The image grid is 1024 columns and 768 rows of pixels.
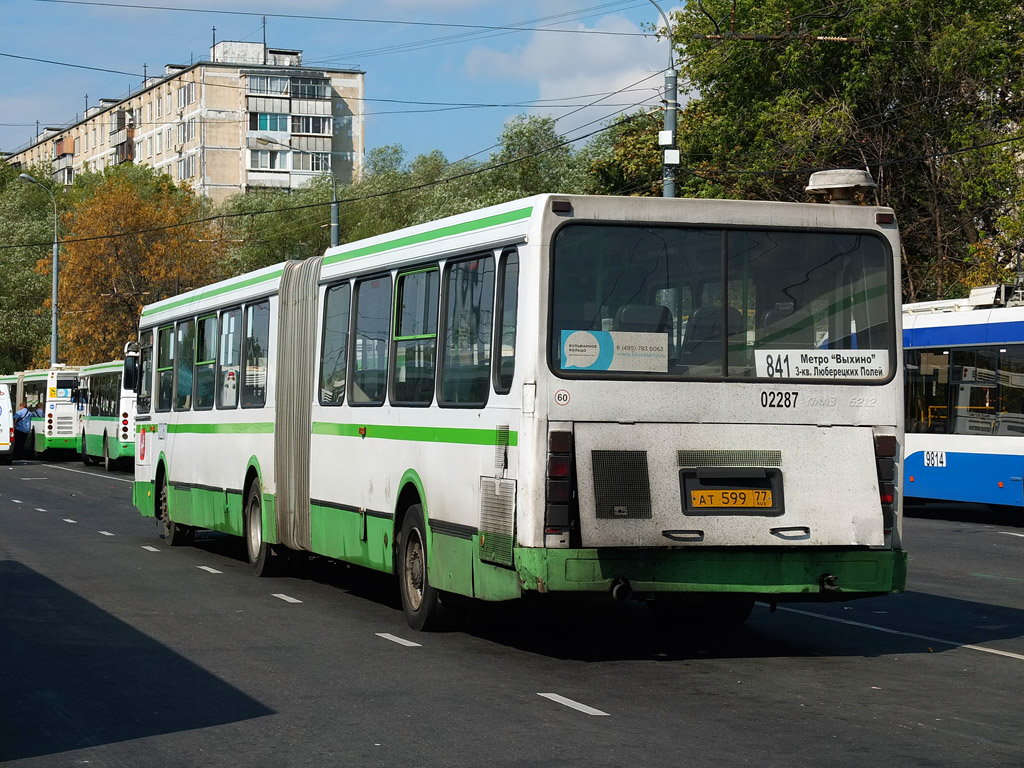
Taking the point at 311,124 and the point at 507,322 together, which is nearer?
the point at 507,322

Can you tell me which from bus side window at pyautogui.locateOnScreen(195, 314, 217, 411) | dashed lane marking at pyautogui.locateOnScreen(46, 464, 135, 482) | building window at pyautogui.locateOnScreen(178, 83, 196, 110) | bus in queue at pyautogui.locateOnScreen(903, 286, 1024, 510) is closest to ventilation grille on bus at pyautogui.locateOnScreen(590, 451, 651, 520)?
bus side window at pyautogui.locateOnScreen(195, 314, 217, 411)

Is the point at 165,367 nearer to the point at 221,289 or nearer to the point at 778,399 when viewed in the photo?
the point at 221,289

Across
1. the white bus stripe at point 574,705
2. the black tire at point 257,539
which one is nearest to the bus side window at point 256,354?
the black tire at point 257,539

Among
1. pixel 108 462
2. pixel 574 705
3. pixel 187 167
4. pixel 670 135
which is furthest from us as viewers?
pixel 187 167

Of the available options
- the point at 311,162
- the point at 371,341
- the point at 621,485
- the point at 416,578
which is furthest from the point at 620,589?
the point at 311,162

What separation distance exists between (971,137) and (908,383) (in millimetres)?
13584

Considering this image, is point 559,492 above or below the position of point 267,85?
below

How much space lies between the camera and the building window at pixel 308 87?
4402 inches

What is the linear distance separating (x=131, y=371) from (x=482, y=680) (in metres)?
12.5

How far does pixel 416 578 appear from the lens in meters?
11.8

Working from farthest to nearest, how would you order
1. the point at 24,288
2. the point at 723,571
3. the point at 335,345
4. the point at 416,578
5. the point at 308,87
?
the point at 308,87 < the point at 24,288 < the point at 335,345 < the point at 416,578 < the point at 723,571

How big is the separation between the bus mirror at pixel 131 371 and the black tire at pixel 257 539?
17.2 feet

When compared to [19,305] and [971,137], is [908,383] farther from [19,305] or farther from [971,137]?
[19,305]

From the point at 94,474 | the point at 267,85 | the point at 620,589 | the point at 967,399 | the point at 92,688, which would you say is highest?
the point at 267,85
